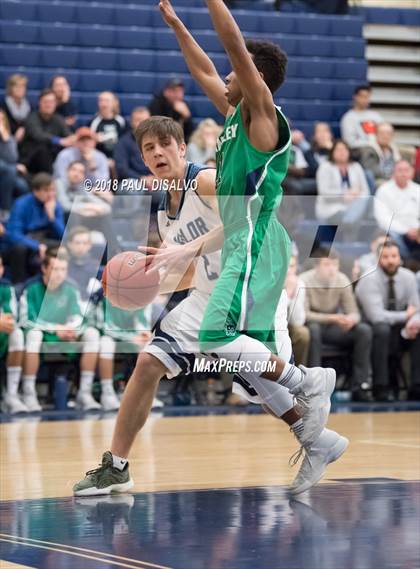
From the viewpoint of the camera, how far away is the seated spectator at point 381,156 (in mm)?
13070

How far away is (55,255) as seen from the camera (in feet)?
30.9

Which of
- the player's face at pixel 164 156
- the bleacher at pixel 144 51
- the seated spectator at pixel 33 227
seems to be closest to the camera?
the player's face at pixel 164 156

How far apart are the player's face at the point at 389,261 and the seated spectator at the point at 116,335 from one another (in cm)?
213

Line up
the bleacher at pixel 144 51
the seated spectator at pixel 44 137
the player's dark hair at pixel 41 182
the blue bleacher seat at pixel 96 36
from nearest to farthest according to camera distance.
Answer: the player's dark hair at pixel 41 182, the seated spectator at pixel 44 137, the bleacher at pixel 144 51, the blue bleacher seat at pixel 96 36

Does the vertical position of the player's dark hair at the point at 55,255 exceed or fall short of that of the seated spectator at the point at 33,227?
it falls short

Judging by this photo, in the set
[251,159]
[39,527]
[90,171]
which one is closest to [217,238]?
[251,159]

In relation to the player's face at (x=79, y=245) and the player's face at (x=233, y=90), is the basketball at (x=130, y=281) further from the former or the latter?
the player's face at (x=79, y=245)

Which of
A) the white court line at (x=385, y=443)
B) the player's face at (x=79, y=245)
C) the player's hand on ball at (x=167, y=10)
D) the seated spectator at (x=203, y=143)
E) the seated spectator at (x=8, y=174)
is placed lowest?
the white court line at (x=385, y=443)

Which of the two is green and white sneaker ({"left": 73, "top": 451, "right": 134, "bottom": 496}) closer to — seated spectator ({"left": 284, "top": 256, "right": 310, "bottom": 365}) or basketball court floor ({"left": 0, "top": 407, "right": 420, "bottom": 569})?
basketball court floor ({"left": 0, "top": 407, "right": 420, "bottom": 569})

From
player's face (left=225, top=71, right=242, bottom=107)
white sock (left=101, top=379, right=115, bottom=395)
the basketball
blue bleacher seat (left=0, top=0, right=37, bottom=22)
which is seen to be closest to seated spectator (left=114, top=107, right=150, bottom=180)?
white sock (left=101, top=379, right=115, bottom=395)

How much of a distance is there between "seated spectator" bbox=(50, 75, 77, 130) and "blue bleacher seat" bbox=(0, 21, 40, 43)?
187cm

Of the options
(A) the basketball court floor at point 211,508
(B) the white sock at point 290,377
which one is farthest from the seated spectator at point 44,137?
(B) the white sock at point 290,377

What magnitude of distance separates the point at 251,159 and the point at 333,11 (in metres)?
11.8

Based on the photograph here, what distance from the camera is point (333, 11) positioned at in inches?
627
